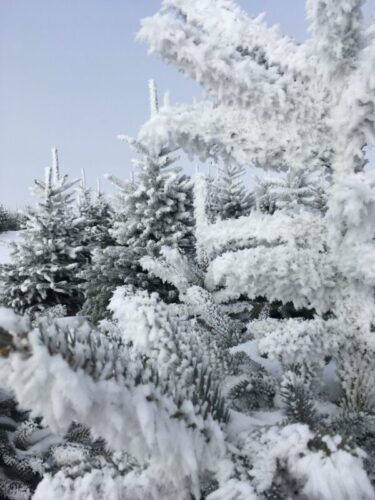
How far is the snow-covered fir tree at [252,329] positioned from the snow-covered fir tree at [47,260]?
25.8ft

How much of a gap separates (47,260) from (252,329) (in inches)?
334

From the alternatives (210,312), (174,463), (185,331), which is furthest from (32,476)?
(174,463)

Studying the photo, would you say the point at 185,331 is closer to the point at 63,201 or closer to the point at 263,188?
the point at 263,188

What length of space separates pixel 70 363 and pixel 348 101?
1358 millimetres

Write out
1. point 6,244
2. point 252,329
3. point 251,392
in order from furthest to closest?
point 6,244
point 252,329
point 251,392

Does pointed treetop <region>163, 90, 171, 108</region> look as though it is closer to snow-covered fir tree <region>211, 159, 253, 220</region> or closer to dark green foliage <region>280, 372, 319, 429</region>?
dark green foliage <region>280, 372, 319, 429</region>

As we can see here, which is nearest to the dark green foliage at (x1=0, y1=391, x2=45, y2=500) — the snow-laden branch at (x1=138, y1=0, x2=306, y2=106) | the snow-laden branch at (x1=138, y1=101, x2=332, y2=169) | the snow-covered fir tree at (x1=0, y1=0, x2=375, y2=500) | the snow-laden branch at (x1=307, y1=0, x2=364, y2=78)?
the snow-covered fir tree at (x1=0, y1=0, x2=375, y2=500)

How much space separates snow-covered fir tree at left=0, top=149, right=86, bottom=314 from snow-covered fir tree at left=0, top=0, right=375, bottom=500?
785 cm

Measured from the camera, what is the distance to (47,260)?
32.7 ft

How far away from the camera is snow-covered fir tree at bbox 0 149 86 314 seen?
9.43m

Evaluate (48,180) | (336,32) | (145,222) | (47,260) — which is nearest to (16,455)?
(336,32)

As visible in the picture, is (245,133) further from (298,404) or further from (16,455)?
(16,455)

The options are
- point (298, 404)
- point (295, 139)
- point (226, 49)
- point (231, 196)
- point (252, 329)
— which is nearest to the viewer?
point (298, 404)

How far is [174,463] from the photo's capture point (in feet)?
3.38
